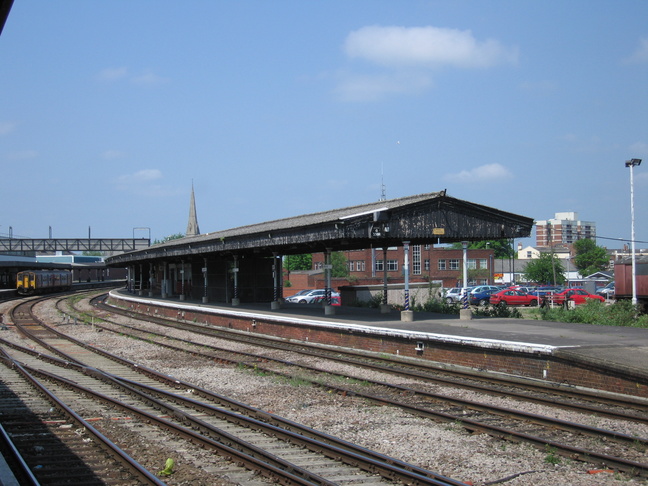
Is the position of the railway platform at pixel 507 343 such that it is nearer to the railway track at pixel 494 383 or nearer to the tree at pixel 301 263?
the railway track at pixel 494 383

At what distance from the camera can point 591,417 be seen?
9719 millimetres

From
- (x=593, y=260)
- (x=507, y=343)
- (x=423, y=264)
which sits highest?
(x=593, y=260)

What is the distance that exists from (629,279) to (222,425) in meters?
30.8

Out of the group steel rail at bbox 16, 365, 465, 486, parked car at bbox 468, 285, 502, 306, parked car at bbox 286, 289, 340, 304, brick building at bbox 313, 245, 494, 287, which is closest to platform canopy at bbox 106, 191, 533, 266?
steel rail at bbox 16, 365, 465, 486

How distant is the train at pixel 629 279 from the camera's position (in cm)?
3341

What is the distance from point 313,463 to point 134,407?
4.62m

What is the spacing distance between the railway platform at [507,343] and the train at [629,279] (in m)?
16.3

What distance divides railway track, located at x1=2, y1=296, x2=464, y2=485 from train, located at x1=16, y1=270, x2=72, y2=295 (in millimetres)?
43947

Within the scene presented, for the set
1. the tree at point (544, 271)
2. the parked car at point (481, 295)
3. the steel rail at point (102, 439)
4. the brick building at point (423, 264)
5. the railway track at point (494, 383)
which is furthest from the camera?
the tree at point (544, 271)

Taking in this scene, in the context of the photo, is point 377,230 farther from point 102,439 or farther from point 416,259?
point 416,259

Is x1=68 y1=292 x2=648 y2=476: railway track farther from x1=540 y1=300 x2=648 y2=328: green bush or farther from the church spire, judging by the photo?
the church spire

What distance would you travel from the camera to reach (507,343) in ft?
44.3

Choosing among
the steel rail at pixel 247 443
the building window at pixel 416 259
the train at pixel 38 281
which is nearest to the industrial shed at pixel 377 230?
the steel rail at pixel 247 443

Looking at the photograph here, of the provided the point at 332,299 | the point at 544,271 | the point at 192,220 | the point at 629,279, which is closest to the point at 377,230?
the point at 629,279
